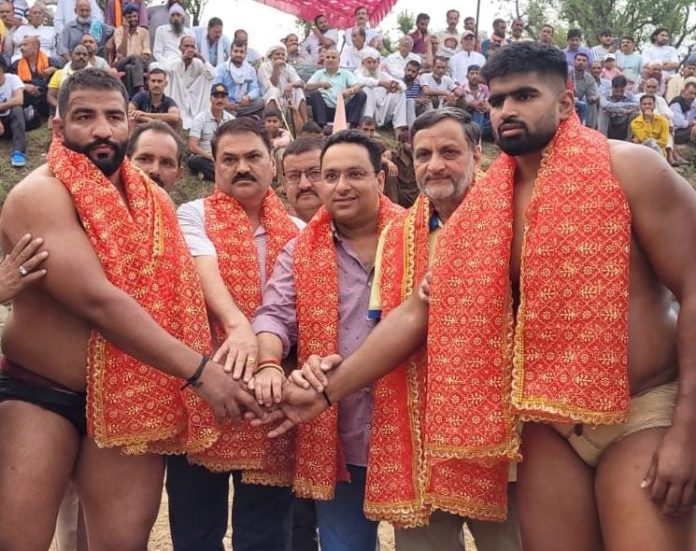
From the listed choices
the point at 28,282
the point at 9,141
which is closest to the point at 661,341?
the point at 28,282

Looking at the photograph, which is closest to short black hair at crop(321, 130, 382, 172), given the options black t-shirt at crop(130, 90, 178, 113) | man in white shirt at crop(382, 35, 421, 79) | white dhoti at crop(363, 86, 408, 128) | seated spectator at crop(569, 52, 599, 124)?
black t-shirt at crop(130, 90, 178, 113)

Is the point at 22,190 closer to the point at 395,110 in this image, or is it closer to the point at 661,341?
the point at 661,341

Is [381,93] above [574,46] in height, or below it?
below

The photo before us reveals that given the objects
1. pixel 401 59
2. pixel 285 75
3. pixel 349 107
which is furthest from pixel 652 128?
pixel 285 75

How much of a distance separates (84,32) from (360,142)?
8535 mm

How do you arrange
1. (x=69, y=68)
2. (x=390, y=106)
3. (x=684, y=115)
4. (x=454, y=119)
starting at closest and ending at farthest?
(x=454, y=119)
(x=69, y=68)
(x=390, y=106)
(x=684, y=115)

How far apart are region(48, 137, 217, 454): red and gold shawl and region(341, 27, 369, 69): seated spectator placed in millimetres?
9678

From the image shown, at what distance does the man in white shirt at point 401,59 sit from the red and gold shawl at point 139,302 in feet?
33.0

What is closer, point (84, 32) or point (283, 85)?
point (84, 32)

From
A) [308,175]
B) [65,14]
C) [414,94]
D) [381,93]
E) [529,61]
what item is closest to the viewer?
[529,61]

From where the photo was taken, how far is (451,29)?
46.2 feet

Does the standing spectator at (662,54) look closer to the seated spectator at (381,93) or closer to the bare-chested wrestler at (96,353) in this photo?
the seated spectator at (381,93)

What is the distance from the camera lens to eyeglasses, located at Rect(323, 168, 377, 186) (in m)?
3.24

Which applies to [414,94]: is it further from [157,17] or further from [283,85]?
[157,17]
